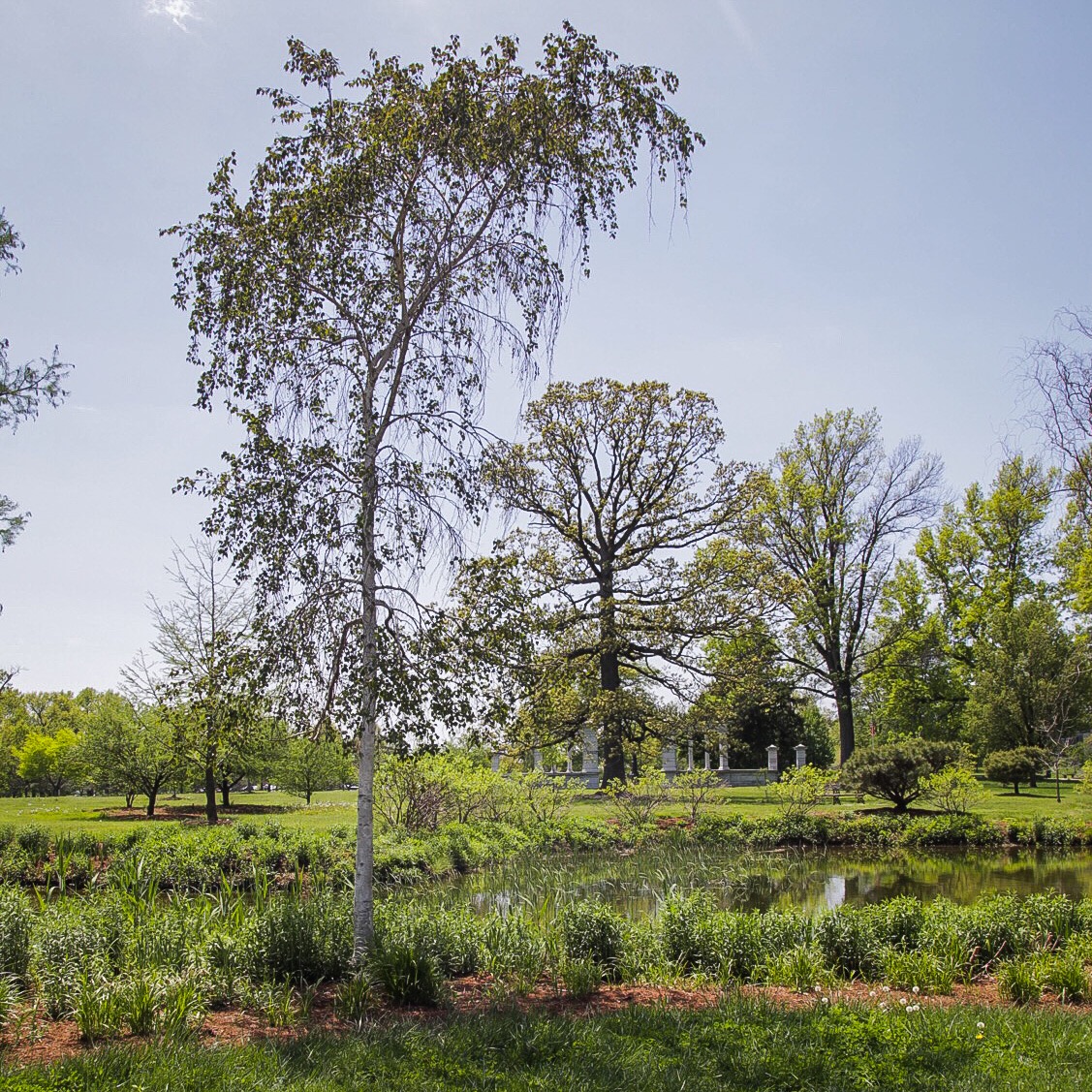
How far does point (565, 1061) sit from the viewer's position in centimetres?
455

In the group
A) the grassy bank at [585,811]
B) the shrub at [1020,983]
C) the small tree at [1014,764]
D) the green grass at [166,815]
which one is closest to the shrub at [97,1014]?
the shrub at [1020,983]

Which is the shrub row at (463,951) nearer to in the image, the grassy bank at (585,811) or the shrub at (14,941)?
the shrub at (14,941)

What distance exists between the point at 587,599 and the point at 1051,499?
64.8 ft

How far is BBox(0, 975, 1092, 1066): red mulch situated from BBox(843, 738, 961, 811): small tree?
15.4m

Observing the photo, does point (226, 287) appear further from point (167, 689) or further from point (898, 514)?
point (898, 514)

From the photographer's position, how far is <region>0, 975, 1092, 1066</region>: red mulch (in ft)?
16.5

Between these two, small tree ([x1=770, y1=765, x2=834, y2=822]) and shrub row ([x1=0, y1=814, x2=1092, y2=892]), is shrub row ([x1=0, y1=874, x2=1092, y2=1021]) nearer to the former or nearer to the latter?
shrub row ([x1=0, y1=814, x2=1092, y2=892])

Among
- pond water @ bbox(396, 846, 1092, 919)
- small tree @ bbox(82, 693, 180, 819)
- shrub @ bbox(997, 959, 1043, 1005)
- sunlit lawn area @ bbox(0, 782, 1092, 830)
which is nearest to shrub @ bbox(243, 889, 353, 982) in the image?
pond water @ bbox(396, 846, 1092, 919)

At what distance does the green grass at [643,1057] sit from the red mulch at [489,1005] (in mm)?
344

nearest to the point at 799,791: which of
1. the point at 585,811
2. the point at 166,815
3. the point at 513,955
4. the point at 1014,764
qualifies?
the point at 585,811

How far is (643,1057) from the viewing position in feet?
15.1

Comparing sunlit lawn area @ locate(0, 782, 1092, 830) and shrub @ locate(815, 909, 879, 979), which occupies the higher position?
shrub @ locate(815, 909, 879, 979)

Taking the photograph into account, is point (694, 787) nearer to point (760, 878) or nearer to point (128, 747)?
point (760, 878)

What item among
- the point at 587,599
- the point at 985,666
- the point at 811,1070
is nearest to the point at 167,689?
the point at 811,1070
